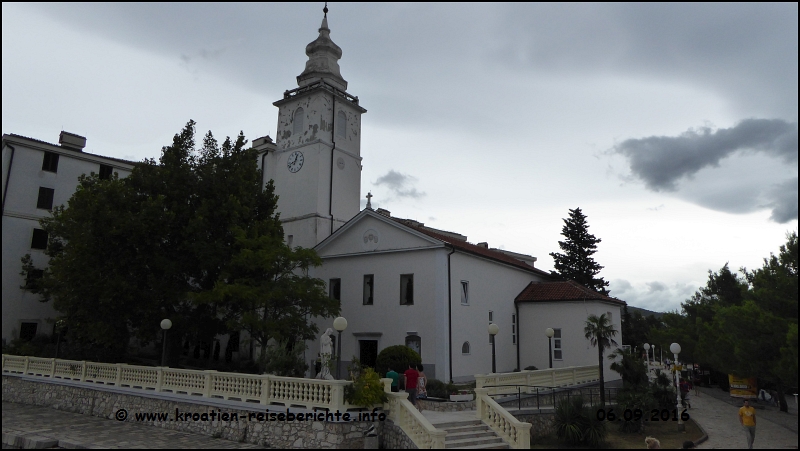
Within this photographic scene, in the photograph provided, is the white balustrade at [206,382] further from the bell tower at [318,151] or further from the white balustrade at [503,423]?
the bell tower at [318,151]

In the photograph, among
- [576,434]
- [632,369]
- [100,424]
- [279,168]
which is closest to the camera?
[576,434]

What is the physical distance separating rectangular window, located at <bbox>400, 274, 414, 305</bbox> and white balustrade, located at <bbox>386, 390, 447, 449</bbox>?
39.8ft

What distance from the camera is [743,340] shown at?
19203mm

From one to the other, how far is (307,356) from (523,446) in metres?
17.3

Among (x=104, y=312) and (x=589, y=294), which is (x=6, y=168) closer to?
(x=104, y=312)

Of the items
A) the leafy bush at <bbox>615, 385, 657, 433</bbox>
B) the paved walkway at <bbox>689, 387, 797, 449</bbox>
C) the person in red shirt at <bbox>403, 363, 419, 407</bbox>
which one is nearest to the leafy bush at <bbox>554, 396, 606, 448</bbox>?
the leafy bush at <bbox>615, 385, 657, 433</bbox>

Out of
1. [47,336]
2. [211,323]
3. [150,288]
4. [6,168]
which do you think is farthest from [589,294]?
[6,168]

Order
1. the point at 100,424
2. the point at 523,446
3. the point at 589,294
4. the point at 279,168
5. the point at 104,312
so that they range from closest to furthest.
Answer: the point at 523,446
the point at 100,424
the point at 104,312
the point at 589,294
the point at 279,168

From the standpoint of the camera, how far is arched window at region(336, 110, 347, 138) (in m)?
35.6

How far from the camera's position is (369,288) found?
2878 centimetres

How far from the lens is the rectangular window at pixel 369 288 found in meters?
28.5

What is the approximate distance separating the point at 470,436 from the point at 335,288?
53.2 feet

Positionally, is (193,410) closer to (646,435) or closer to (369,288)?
(369,288)

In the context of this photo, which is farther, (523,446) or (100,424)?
(100,424)
